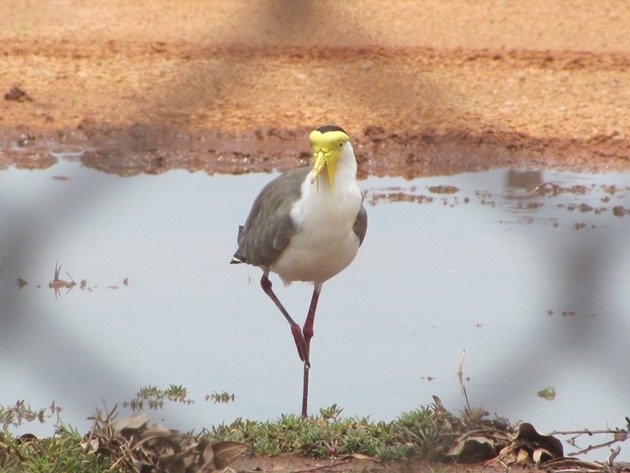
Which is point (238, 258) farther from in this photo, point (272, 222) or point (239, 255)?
point (272, 222)

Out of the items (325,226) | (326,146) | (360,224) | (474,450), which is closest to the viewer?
(474,450)

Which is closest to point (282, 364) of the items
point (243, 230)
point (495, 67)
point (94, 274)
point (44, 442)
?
point (243, 230)

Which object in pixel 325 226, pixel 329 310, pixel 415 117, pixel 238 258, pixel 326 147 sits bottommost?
pixel 329 310

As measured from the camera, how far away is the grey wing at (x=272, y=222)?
14.2ft

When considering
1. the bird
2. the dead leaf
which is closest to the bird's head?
the bird

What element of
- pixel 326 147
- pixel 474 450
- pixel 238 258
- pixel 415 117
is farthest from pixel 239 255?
pixel 474 450

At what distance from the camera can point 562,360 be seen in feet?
4.64

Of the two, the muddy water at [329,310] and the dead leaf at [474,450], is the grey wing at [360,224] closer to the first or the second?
the muddy water at [329,310]

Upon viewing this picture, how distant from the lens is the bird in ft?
13.0

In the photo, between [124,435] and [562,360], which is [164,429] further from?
[562,360]

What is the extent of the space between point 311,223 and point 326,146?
0.50 m

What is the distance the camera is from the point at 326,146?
12.4ft

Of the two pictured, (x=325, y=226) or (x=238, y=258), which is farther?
(x=238, y=258)

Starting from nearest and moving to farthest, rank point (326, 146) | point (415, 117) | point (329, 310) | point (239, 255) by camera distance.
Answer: point (326, 146)
point (239, 255)
point (329, 310)
point (415, 117)
